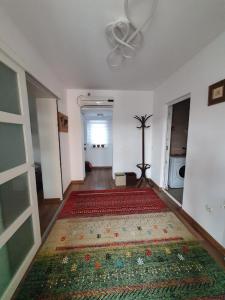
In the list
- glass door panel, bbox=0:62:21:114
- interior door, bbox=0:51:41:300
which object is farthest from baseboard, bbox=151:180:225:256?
glass door panel, bbox=0:62:21:114

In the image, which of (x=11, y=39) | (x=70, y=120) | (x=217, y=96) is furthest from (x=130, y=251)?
(x=70, y=120)

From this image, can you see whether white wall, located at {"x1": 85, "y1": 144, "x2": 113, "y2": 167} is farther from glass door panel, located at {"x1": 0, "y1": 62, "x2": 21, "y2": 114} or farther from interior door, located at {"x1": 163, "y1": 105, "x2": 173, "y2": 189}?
glass door panel, located at {"x1": 0, "y1": 62, "x2": 21, "y2": 114}

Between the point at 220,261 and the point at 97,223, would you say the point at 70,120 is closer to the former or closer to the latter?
the point at 97,223

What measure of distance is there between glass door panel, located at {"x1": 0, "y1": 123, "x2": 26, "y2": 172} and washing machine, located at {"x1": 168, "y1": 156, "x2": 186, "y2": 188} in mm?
2940

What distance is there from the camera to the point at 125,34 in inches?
58.1

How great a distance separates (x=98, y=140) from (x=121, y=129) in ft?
6.05

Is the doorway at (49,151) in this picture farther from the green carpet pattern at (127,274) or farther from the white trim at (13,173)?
the white trim at (13,173)

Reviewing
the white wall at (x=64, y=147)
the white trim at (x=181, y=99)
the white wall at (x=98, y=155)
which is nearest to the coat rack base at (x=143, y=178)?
the white trim at (x=181, y=99)

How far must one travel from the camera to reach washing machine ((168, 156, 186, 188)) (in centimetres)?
317

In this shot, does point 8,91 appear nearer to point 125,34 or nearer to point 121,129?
point 125,34

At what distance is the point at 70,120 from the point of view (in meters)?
3.50

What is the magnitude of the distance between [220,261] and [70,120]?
363cm

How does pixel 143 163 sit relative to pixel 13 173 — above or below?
below

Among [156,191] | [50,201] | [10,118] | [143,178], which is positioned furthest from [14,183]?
[143,178]
